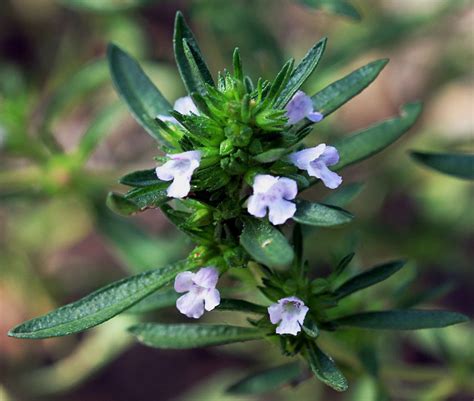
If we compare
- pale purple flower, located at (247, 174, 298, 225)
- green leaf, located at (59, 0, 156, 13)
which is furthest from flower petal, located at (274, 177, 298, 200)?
green leaf, located at (59, 0, 156, 13)

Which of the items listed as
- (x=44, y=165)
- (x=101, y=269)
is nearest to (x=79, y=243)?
(x=101, y=269)

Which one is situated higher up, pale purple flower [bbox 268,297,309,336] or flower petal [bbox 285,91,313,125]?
flower petal [bbox 285,91,313,125]

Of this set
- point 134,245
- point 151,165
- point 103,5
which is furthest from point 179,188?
point 151,165

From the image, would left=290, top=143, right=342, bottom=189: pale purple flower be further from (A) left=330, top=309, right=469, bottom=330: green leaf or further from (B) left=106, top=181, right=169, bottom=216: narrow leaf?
(A) left=330, top=309, right=469, bottom=330: green leaf

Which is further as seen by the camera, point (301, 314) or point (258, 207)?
point (301, 314)

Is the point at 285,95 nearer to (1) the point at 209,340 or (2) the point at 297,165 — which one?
(2) the point at 297,165

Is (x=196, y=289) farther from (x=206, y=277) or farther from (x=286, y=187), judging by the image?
(x=286, y=187)
